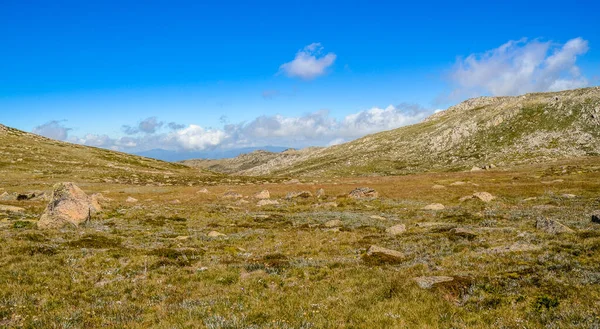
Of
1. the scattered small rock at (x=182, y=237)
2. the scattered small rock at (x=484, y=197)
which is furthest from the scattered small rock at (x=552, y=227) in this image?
the scattered small rock at (x=182, y=237)

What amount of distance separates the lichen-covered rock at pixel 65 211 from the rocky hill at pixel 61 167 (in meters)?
58.2

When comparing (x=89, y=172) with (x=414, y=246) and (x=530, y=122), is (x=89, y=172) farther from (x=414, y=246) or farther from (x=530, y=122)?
(x=530, y=122)

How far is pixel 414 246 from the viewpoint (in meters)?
23.1

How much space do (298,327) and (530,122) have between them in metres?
183

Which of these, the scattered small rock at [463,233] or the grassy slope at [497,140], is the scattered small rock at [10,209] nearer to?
the scattered small rock at [463,233]

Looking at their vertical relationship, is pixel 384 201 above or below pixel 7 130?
below

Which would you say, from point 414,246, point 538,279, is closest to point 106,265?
point 414,246

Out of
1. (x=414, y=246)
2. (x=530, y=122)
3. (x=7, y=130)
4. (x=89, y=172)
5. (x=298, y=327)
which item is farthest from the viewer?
(x=7, y=130)

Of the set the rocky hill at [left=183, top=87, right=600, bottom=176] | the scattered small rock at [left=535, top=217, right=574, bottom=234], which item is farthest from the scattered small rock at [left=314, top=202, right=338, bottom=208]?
the rocky hill at [left=183, top=87, right=600, bottom=176]

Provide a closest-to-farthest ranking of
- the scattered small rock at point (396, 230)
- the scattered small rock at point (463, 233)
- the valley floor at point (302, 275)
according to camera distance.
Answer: the valley floor at point (302, 275) < the scattered small rock at point (463, 233) < the scattered small rock at point (396, 230)

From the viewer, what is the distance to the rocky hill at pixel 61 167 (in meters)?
90.4

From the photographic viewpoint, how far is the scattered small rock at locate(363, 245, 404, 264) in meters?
19.7

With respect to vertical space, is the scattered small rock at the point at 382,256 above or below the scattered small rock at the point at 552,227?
below

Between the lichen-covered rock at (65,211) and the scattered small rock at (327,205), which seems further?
the scattered small rock at (327,205)
